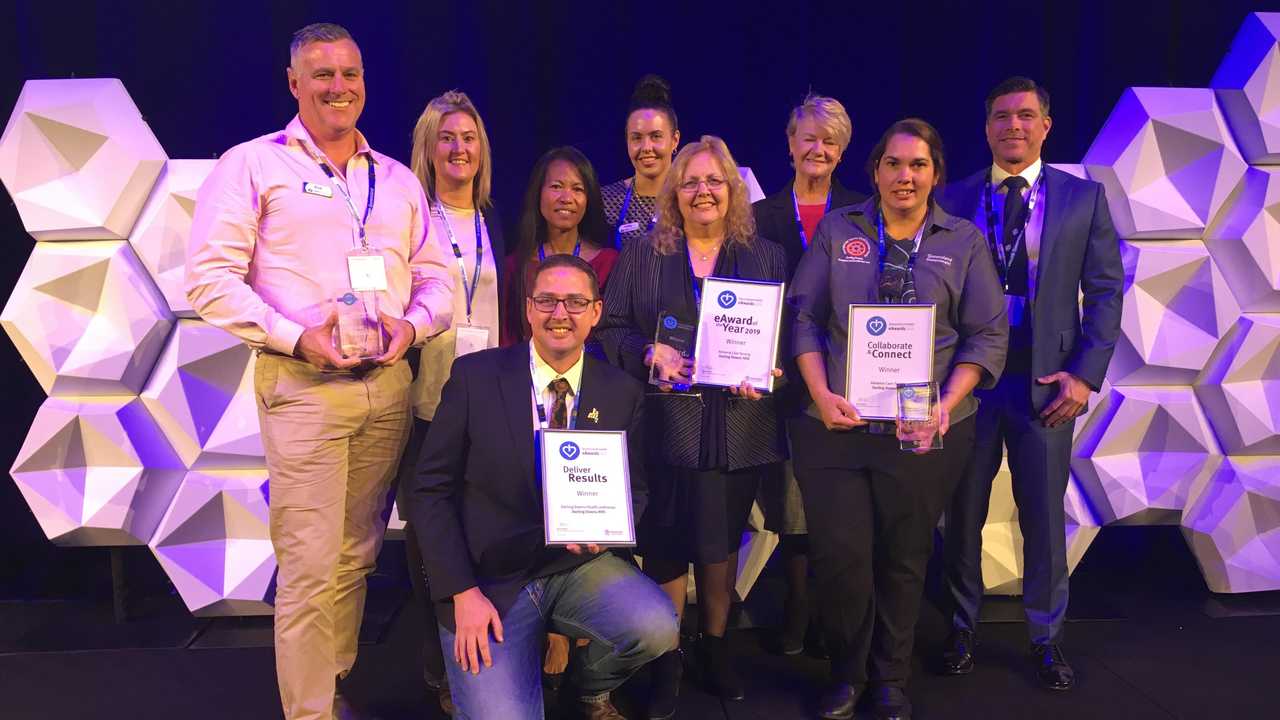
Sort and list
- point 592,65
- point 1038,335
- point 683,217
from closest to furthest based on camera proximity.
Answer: point 683,217
point 1038,335
point 592,65

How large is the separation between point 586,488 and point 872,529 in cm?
98

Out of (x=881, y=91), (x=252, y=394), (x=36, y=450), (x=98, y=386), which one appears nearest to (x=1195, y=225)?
(x=881, y=91)

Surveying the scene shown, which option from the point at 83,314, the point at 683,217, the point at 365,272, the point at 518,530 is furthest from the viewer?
the point at 83,314

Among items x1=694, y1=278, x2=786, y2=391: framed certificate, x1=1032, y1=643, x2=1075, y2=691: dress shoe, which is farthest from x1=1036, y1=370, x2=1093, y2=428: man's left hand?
x1=694, y1=278, x2=786, y2=391: framed certificate

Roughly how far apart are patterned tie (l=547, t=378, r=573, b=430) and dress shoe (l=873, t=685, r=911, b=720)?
4.35 feet

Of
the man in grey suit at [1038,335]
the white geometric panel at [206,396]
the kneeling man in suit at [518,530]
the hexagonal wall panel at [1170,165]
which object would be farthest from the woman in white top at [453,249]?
the hexagonal wall panel at [1170,165]

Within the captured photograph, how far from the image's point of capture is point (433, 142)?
3053 millimetres

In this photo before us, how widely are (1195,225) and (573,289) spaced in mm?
2878

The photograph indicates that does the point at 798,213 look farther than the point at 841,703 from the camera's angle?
Yes

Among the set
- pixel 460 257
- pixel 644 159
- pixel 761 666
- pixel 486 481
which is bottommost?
pixel 761 666

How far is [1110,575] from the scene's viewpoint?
4191 millimetres

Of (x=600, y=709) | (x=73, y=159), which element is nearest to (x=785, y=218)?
(x=600, y=709)

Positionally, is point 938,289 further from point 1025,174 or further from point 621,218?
point 621,218

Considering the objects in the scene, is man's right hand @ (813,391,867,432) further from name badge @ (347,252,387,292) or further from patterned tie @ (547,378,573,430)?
name badge @ (347,252,387,292)
